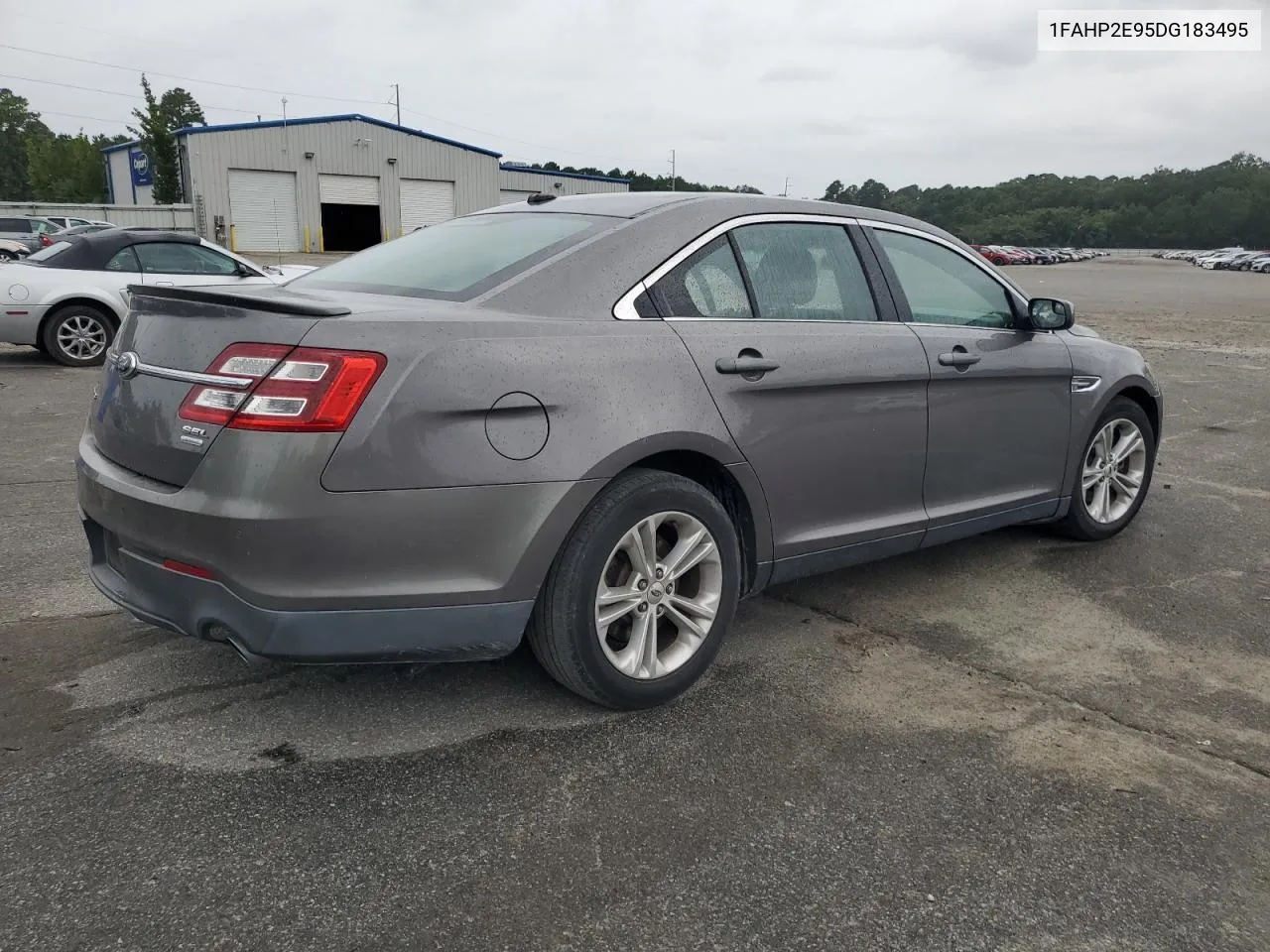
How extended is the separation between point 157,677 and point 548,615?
138 centimetres

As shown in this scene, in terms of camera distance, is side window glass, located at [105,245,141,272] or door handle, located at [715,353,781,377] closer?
door handle, located at [715,353,781,377]

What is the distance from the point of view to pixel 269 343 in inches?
103

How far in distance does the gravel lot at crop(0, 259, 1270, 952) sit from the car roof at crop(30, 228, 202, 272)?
7151 mm

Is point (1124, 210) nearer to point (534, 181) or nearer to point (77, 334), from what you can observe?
point (534, 181)

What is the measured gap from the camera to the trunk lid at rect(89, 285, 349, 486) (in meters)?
2.66

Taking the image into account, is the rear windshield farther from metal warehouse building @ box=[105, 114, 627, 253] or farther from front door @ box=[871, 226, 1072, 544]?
metal warehouse building @ box=[105, 114, 627, 253]

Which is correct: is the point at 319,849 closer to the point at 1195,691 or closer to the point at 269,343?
the point at 269,343

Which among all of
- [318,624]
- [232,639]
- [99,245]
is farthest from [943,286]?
[99,245]

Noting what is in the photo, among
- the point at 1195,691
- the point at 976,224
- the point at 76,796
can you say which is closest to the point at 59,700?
the point at 76,796

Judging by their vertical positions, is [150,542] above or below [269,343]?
below

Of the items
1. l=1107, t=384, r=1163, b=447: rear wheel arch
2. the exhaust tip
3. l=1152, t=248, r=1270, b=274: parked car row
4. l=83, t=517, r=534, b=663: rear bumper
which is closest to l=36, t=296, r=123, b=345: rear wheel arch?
l=83, t=517, r=534, b=663: rear bumper

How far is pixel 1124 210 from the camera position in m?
130

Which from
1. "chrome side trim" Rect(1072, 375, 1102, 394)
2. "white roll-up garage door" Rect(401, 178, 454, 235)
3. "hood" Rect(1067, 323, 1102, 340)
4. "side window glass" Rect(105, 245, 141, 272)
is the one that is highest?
"white roll-up garage door" Rect(401, 178, 454, 235)

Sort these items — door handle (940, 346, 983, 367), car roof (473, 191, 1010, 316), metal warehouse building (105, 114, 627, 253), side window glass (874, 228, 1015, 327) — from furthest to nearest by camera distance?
metal warehouse building (105, 114, 627, 253)
side window glass (874, 228, 1015, 327)
door handle (940, 346, 983, 367)
car roof (473, 191, 1010, 316)
